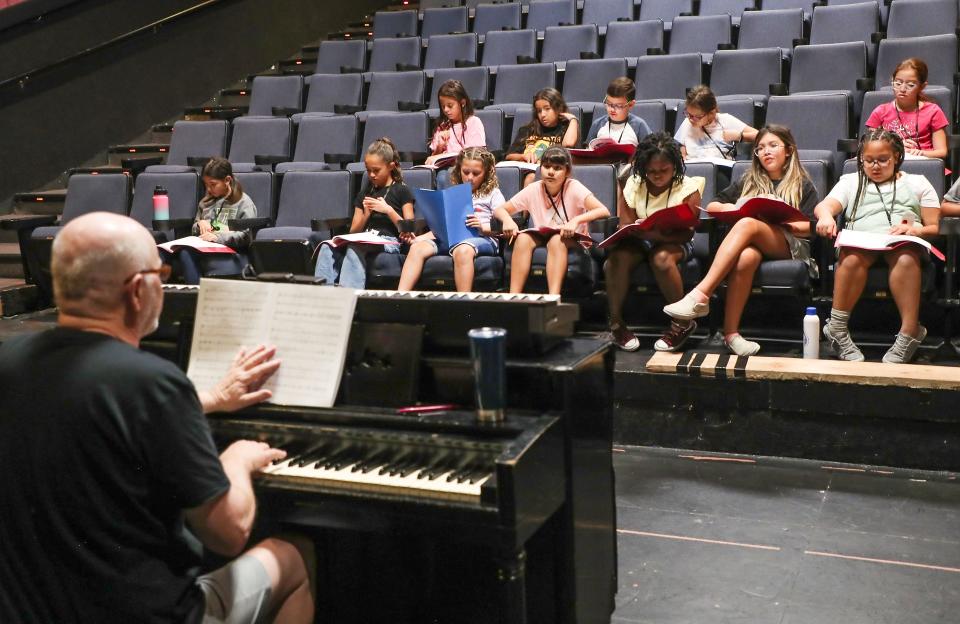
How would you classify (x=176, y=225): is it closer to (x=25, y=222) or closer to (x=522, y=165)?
(x=25, y=222)

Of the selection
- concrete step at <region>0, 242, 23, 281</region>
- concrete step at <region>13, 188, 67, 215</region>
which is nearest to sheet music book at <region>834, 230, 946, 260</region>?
concrete step at <region>0, 242, 23, 281</region>

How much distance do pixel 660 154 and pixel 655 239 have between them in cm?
31

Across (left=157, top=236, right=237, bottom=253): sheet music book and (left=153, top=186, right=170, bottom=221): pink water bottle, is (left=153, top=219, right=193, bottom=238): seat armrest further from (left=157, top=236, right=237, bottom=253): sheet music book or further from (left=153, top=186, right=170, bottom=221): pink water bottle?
(left=157, top=236, right=237, bottom=253): sheet music book

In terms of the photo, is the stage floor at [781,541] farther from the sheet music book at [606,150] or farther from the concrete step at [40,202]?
the concrete step at [40,202]

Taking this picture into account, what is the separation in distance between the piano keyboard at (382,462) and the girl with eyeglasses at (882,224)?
1.93 meters

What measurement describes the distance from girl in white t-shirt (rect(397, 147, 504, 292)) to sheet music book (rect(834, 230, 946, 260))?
3.99 feet

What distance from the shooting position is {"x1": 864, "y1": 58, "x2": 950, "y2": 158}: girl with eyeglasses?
356cm

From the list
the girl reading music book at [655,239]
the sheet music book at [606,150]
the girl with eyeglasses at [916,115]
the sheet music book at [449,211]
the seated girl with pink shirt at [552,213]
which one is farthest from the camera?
the sheet music book at [606,150]

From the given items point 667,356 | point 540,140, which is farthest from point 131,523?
point 540,140

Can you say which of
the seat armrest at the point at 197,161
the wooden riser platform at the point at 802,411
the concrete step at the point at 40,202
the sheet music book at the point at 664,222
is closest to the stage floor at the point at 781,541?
the wooden riser platform at the point at 802,411

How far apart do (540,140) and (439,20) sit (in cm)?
239

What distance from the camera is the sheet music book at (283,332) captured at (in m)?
1.55

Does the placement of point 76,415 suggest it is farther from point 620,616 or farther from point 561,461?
point 620,616

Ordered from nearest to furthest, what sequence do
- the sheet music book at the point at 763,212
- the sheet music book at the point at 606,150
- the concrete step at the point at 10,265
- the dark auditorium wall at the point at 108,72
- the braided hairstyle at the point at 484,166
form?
1. the sheet music book at the point at 763,212
2. the braided hairstyle at the point at 484,166
3. the sheet music book at the point at 606,150
4. the concrete step at the point at 10,265
5. the dark auditorium wall at the point at 108,72
